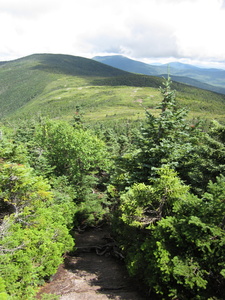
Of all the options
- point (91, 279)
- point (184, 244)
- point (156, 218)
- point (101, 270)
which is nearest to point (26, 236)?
point (91, 279)

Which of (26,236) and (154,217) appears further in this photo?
(154,217)

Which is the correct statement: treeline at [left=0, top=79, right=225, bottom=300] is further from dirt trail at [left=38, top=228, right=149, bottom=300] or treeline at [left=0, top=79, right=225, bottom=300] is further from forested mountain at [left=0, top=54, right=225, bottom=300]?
dirt trail at [left=38, top=228, right=149, bottom=300]

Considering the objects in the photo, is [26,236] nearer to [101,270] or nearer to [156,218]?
[101,270]

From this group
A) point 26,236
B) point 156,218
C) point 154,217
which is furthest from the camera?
point 154,217

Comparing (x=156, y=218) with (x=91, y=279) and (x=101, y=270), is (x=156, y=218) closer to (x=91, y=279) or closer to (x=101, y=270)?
(x=91, y=279)

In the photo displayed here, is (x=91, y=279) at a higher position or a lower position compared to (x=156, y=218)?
lower

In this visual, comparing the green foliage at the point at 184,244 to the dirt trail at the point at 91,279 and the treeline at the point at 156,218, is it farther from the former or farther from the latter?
the dirt trail at the point at 91,279

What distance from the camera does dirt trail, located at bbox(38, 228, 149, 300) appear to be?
14172 millimetres

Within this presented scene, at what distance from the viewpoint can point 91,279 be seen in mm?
16750

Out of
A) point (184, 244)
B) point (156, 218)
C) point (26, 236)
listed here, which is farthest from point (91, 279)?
point (184, 244)

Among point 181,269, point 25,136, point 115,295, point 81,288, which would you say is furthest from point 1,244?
point 25,136

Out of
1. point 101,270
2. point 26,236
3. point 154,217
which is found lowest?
point 101,270

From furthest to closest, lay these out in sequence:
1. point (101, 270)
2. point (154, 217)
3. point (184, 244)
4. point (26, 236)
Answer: point (101, 270) < point (154, 217) < point (26, 236) < point (184, 244)

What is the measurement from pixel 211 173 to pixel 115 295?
11.2m
